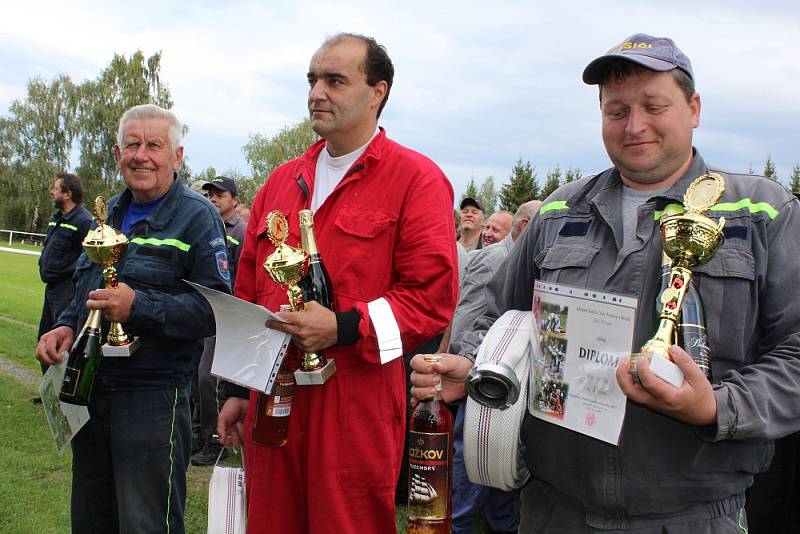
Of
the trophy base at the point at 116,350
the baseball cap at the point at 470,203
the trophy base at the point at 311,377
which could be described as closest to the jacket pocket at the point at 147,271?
the trophy base at the point at 116,350

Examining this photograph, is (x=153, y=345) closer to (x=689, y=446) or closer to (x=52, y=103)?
(x=689, y=446)

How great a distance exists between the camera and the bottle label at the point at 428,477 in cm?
204

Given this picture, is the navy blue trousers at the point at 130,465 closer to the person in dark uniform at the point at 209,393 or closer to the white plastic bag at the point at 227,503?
the white plastic bag at the point at 227,503

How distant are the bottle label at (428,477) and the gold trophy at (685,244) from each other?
0.79m

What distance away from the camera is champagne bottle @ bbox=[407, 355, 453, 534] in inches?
80.1

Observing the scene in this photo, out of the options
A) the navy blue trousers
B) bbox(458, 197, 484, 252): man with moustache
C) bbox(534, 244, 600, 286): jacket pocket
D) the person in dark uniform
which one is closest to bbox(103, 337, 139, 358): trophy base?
the navy blue trousers

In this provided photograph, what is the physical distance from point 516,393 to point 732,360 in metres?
0.59

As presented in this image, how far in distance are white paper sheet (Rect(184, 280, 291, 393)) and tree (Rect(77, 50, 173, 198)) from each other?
154 feet

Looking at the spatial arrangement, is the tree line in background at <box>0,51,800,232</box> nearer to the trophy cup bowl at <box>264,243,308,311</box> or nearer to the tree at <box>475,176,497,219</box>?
the tree at <box>475,176,497,219</box>

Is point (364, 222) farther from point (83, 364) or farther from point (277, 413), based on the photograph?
point (83, 364)

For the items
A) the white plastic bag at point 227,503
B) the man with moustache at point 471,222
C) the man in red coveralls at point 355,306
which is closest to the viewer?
the man in red coveralls at point 355,306

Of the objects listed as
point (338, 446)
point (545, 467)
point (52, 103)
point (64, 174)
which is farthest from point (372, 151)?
point (52, 103)

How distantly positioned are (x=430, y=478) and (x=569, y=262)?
2.61 feet

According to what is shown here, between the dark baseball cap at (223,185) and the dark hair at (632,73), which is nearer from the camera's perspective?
the dark hair at (632,73)
